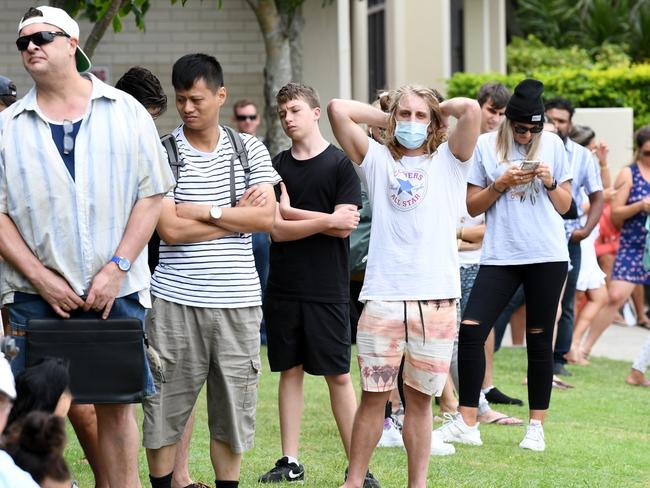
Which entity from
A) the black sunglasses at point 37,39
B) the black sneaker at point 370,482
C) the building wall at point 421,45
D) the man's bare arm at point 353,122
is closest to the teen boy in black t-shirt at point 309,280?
the black sneaker at point 370,482

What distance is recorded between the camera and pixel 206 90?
569 cm

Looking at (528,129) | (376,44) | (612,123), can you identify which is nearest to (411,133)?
(528,129)

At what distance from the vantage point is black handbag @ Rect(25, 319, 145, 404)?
4.88m

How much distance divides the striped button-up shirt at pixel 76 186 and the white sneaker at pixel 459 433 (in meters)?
2.94

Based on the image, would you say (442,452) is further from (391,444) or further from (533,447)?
(533,447)

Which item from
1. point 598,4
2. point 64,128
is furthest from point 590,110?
point 64,128

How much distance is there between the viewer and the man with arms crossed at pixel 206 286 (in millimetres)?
5613

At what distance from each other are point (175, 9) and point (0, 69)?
93.9 inches

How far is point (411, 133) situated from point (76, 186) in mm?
1695

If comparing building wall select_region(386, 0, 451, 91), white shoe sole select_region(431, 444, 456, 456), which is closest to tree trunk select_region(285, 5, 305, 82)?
building wall select_region(386, 0, 451, 91)

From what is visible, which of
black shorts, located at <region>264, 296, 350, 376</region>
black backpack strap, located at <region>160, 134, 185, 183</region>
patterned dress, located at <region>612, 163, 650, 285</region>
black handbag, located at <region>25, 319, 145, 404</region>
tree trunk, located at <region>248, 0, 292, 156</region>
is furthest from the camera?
tree trunk, located at <region>248, 0, 292, 156</region>

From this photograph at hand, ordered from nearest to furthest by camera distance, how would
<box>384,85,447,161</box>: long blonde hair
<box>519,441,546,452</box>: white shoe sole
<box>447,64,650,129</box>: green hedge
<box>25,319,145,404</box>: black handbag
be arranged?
1. <box>25,319,145,404</box>: black handbag
2. <box>384,85,447,161</box>: long blonde hair
3. <box>519,441,546,452</box>: white shoe sole
4. <box>447,64,650,129</box>: green hedge

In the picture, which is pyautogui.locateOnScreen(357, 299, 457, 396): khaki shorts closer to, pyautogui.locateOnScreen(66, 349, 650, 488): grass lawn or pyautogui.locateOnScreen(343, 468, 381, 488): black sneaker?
pyautogui.locateOnScreen(343, 468, 381, 488): black sneaker

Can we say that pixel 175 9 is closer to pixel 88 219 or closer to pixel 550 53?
pixel 550 53
